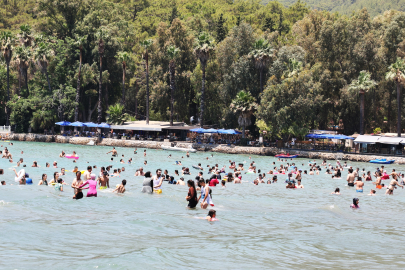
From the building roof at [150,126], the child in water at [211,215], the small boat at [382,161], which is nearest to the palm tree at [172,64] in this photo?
the building roof at [150,126]

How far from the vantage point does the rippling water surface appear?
42.1 ft

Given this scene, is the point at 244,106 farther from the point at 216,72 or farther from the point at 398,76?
the point at 398,76

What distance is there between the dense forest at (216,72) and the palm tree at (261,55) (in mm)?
160

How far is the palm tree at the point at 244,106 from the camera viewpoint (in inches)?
2350

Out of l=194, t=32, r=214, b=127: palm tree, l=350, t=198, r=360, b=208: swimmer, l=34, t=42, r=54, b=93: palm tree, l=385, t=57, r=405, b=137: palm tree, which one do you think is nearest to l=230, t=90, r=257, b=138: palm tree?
l=194, t=32, r=214, b=127: palm tree

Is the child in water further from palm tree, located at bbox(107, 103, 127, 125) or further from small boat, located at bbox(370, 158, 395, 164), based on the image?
palm tree, located at bbox(107, 103, 127, 125)

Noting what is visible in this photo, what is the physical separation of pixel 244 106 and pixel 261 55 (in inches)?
294

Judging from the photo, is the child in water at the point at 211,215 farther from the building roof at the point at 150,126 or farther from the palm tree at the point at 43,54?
the palm tree at the point at 43,54

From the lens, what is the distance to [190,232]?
16031mm

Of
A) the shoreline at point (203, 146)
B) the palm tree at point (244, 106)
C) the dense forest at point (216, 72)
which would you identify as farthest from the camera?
the palm tree at point (244, 106)

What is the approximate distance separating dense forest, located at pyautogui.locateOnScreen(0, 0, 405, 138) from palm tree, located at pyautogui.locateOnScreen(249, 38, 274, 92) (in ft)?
0.52

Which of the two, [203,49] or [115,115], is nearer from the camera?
[203,49]

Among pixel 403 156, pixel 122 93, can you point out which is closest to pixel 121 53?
pixel 122 93

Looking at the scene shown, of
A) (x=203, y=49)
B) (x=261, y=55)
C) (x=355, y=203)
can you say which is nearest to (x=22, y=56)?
(x=203, y=49)
